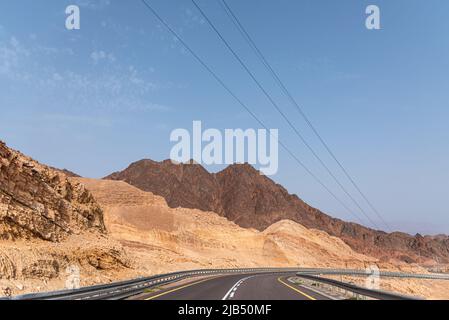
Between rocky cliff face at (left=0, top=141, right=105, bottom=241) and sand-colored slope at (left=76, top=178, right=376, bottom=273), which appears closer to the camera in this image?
rocky cliff face at (left=0, top=141, right=105, bottom=241)

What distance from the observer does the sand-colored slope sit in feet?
325

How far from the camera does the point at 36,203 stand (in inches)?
1529

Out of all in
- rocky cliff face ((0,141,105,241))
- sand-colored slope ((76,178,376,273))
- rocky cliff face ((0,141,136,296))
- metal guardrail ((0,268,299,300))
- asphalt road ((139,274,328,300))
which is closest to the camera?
metal guardrail ((0,268,299,300))

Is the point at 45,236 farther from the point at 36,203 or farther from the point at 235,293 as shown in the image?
the point at 235,293

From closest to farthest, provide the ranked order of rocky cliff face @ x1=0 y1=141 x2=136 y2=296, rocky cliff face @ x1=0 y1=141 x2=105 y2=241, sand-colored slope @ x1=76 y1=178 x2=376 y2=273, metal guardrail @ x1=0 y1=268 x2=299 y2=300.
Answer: metal guardrail @ x1=0 y1=268 x2=299 y2=300 < rocky cliff face @ x1=0 y1=141 x2=136 y2=296 < rocky cliff face @ x1=0 y1=141 x2=105 y2=241 < sand-colored slope @ x1=76 y1=178 x2=376 y2=273

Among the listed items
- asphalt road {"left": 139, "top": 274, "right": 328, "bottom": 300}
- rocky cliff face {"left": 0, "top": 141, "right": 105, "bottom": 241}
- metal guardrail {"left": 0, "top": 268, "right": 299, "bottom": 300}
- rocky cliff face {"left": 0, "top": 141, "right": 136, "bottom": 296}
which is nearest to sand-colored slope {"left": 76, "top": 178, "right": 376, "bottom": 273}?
rocky cliff face {"left": 0, "top": 141, "right": 105, "bottom": 241}

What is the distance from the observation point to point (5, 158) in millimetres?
37281

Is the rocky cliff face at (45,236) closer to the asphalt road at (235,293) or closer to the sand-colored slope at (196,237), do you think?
the asphalt road at (235,293)

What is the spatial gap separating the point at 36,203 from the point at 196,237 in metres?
77.8

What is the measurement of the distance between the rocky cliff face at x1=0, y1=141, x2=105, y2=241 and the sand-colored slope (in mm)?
34928

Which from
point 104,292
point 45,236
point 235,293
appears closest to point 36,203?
point 45,236

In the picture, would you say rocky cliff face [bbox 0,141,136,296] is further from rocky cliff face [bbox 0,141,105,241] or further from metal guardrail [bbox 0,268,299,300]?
metal guardrail [bbox 0,268,299,300]

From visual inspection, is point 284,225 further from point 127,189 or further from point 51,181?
point 51,181

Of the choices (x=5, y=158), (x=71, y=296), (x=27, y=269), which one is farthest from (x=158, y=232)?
(x=71, y=296)
